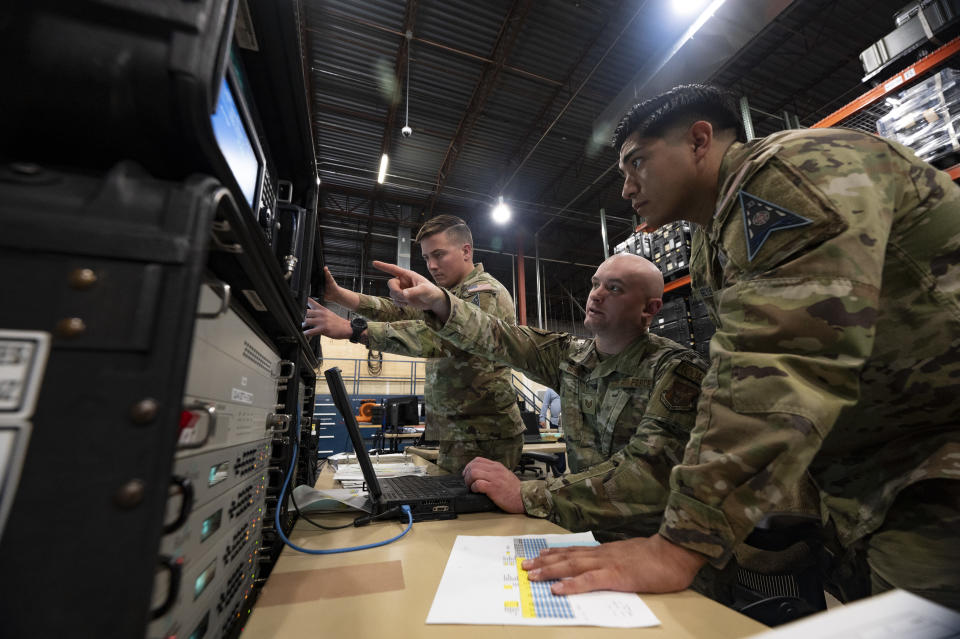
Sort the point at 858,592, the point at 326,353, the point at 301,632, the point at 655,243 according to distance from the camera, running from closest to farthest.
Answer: the point at 301,632
the point at 858,592
the point at 655,243
the point at 326,353

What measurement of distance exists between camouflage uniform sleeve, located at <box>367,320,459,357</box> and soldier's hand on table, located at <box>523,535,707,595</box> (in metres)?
1.01

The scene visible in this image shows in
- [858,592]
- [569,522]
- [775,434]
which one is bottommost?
[858,592]

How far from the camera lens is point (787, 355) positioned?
19.6 inches

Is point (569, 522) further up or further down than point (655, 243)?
further down

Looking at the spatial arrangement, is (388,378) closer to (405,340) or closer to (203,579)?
(405,340)

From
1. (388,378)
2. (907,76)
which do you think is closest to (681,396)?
(907,76)

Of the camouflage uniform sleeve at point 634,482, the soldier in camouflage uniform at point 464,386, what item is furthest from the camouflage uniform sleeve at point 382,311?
the camouflage uniform sleeve at point 634,482

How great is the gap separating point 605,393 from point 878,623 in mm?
996

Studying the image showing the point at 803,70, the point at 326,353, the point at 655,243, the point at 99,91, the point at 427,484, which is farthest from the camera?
the point at 326,353

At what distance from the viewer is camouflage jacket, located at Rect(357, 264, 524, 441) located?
4.95 feet

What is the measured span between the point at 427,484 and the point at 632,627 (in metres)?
0.67

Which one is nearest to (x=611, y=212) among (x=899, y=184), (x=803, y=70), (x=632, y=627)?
(x=803, y=70)

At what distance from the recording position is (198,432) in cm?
31

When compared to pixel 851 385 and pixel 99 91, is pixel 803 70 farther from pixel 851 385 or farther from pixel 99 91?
pixel 99 91
